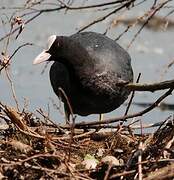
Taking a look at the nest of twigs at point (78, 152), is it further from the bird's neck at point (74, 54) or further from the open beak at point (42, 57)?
the bird's neck at point (74, 54)

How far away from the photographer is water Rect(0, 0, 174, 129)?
4.99m

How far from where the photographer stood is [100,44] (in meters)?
3.73

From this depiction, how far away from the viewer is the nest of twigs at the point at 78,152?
2.30 m

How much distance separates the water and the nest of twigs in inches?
53.8

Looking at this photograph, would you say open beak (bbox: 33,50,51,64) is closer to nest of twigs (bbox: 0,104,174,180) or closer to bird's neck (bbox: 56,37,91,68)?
bird's neck (bbox: 56,37,91,68)

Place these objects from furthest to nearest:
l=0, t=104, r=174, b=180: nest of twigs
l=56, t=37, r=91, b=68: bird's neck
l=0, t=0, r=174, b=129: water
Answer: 1. l=0, t=0, r=174, b=129: water
2. l=56, t=37, r=91, b=68: bird's neck
3. l=0, t=104, r=174, b=180: nest of twigs

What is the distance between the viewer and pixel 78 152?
279cm

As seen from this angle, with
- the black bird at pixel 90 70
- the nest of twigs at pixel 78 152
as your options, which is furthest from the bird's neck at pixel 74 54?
the nest of twigs at pixel 78 152

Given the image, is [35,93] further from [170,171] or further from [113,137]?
[170,171]

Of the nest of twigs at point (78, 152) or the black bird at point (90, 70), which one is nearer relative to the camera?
the nest of twigs at point (78, 152)

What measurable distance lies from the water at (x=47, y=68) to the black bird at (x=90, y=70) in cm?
66

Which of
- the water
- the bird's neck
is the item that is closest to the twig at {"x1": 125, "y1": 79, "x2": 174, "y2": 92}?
the bird's neck

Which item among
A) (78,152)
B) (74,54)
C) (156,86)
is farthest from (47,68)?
(156,86)

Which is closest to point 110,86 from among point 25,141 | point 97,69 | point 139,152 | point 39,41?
point 97,69
